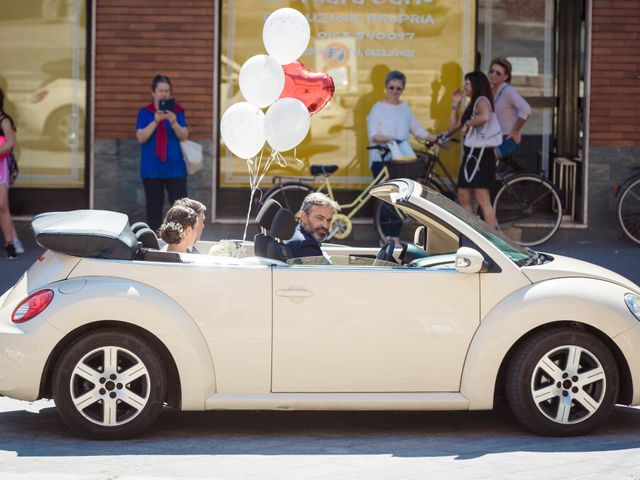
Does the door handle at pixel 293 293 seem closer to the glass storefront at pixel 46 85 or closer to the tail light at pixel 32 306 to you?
the tail light at pixel 32 306

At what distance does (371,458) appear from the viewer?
676 centimetres

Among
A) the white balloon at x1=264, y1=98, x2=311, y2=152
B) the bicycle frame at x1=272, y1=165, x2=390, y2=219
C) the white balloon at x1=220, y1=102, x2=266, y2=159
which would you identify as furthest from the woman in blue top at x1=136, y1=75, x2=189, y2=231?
the white balloon at x1=264, y1=98, x2=311, y2=152

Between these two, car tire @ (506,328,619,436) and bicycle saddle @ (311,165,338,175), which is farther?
bicycle saddle @ (311,165,338,175)

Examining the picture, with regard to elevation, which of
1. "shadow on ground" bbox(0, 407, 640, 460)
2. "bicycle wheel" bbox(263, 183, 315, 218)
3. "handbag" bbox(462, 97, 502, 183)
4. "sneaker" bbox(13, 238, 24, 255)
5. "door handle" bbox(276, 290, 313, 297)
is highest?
"handbag" bbox(462, 97, 502, 183)

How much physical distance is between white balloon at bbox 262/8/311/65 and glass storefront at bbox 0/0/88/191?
615 centimetres

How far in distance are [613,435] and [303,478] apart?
6.51 ft

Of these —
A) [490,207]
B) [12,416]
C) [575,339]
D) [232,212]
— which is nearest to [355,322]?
[575,339]

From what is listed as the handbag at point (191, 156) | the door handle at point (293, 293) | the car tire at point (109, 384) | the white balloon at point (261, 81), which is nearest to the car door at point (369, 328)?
the door handle at point (293, 293)

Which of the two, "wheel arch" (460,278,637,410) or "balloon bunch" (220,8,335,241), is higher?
"balloon bunch" (220,8,335,241)

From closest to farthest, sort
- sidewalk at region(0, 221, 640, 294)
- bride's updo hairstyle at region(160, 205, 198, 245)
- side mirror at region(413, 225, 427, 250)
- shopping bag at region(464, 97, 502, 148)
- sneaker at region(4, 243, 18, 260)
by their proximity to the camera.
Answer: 1. bride's updo hairstyle at region(160, 205, 198, 245)
2. side mirror at region(413, 225, 427, 250)
3. sneaker at region(4, 243, 18, 260)
4. shopping bag at region(464, 97, 502, 148)
5. sidewalk at region(0, 221, 640, 294)

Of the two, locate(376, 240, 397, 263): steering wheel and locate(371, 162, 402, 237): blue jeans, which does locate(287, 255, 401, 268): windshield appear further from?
locate(371, 162, 402, 237): blue jeans

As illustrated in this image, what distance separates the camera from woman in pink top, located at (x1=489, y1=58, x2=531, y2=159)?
48.1 ft

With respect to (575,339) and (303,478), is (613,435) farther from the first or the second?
(303,478)

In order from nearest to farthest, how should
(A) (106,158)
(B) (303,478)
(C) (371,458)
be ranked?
(B) (303,478)
(C) (371,458)
(A) (106,158)
